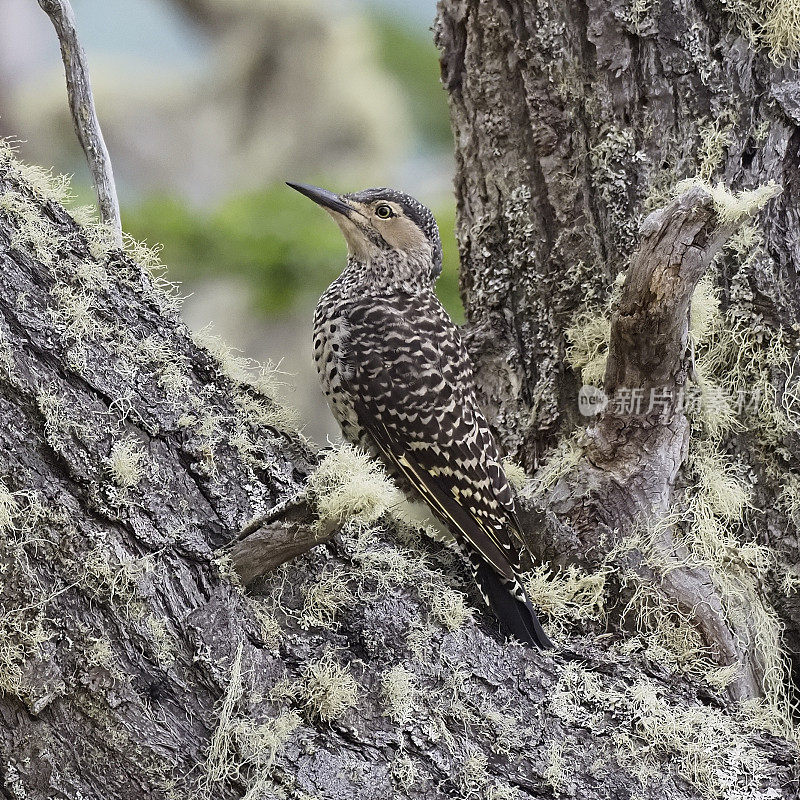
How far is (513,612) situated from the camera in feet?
6.91

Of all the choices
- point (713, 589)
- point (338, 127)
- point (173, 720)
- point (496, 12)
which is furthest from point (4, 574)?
point (338, 127)

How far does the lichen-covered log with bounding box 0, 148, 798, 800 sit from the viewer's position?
1.61 metres

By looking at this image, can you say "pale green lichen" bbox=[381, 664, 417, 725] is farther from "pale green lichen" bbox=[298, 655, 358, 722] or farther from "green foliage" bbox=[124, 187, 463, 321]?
"green foliage" bbox=[124, 187, 463, 321]

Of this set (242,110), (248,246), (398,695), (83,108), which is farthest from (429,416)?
(242,110)

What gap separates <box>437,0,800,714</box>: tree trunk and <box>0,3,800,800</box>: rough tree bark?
0.17m

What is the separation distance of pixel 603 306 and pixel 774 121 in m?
0.66

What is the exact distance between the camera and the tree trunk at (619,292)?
2.34 metres

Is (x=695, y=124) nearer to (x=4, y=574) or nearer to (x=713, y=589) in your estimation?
(x=713, y=589)

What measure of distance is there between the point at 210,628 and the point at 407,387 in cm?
106

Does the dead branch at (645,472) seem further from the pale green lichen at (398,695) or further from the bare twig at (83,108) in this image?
the bare twig at (83,108)

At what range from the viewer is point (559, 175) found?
8.86 feet

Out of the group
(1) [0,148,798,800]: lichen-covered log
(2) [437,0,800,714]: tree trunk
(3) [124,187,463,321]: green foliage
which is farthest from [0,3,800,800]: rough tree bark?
(3) [124,187,463,321]: green foliage
